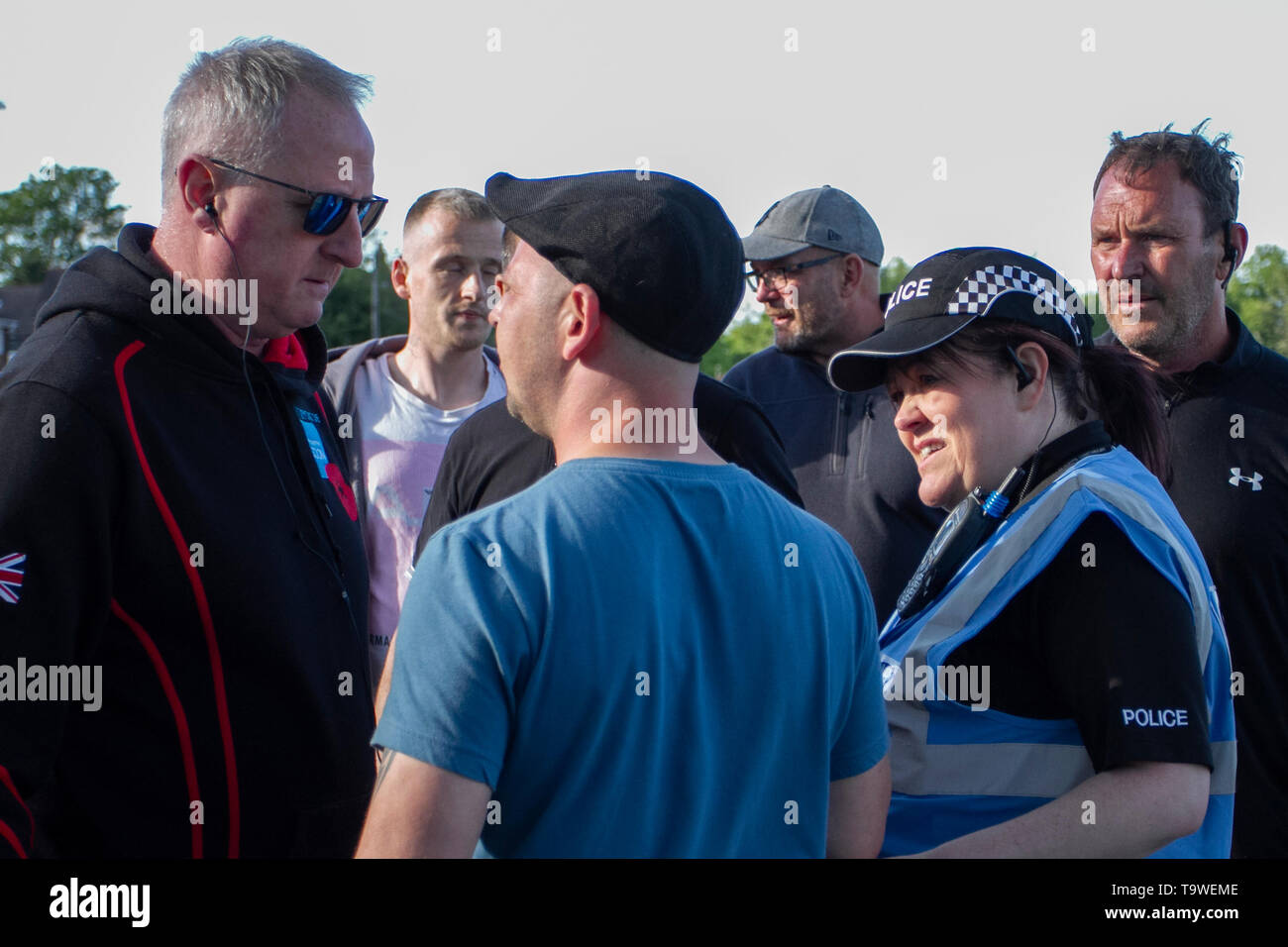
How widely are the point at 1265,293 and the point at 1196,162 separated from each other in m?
95.0

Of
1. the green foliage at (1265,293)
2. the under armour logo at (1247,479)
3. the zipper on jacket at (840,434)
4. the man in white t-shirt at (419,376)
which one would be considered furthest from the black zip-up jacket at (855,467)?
the green foliage at (1265,293)

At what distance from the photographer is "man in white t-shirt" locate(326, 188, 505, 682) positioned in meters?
4.61

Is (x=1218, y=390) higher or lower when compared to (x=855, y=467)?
higher

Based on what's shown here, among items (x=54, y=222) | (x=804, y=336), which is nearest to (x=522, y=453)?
(x=804, y=336)

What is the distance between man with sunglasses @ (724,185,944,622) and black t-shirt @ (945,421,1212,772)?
7.37 ft

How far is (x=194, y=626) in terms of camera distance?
2.20 meters

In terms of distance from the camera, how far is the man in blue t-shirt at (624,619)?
1.45m

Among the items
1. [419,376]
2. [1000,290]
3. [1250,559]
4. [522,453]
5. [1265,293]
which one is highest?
[1265,293]

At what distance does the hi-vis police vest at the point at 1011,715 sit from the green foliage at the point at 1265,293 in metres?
85.5

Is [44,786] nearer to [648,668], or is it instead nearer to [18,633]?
[18,633]

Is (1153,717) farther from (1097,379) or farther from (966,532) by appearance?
(1097,379)

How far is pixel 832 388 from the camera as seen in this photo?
486 cm

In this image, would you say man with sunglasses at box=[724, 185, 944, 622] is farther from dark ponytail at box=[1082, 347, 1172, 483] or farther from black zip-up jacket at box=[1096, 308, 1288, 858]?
dark ponytail at box=[1082, 347, 1172, 483]
